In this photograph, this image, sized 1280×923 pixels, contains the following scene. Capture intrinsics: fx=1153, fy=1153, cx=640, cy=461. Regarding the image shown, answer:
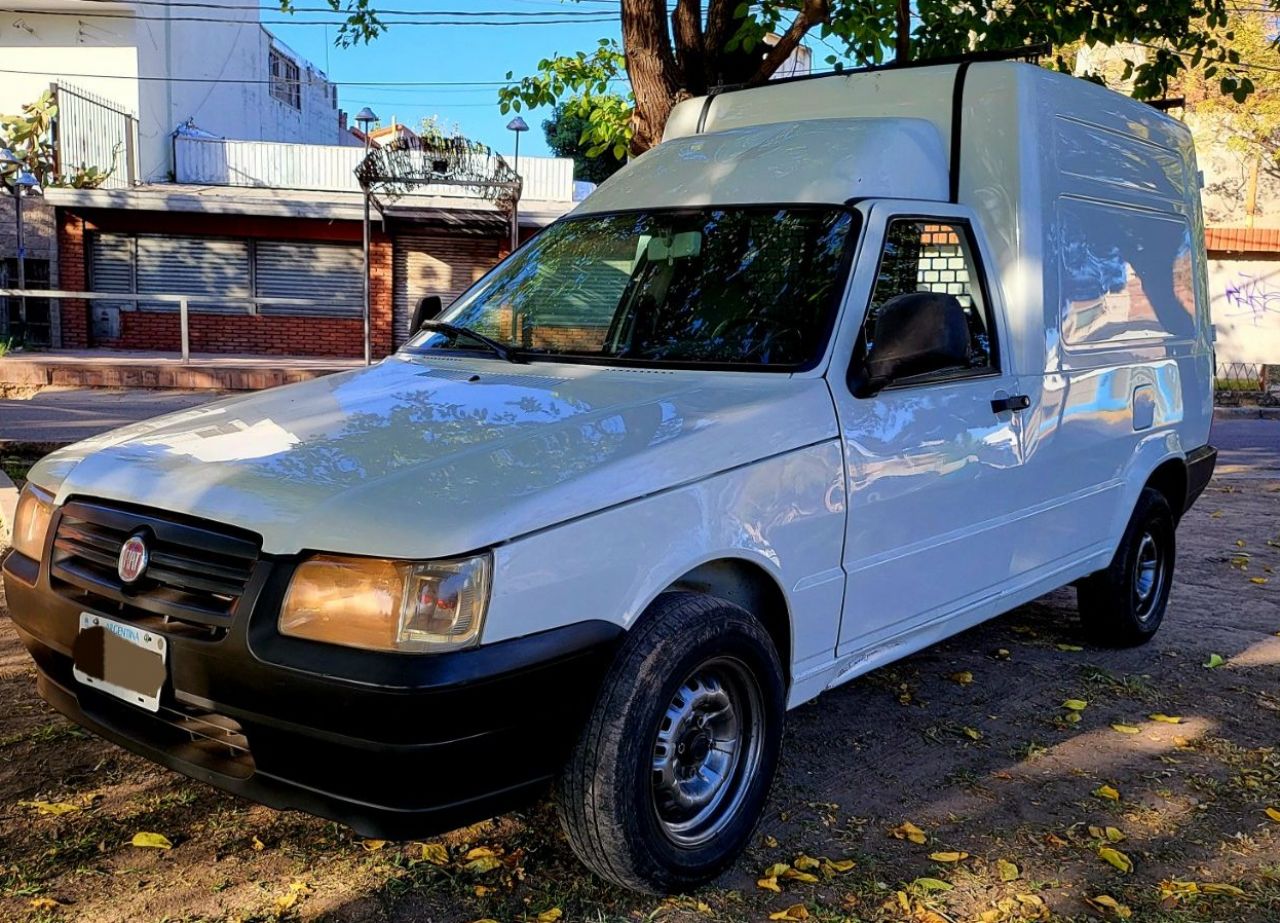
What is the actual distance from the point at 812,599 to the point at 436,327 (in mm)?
1768

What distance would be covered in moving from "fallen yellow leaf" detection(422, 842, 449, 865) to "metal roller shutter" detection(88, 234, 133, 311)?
72.6 feet

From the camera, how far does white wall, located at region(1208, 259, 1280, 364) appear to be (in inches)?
906

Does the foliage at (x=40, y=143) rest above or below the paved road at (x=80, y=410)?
above

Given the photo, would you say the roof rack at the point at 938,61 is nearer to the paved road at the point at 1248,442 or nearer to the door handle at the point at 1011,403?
the door handle at the point at 1011,403

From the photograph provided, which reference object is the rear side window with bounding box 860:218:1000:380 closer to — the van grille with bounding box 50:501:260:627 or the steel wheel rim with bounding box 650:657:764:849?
the steel wheel rim with bounding box 650:657:764:849

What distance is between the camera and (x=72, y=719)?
3.05 meters

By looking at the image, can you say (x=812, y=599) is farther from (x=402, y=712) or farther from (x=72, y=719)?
(x=72, y=719)

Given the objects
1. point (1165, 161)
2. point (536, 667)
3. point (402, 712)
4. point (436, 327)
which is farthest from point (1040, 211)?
point (402, 712)

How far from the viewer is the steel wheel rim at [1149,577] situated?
5465 millimetres

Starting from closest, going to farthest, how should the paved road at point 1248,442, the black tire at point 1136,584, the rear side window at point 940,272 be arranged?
the rear side window at point 940,272
the black tire at point 1136,584
the paved road at point 1248,442

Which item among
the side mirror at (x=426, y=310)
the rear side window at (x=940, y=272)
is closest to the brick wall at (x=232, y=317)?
the side mirror at (x=426, y=310)

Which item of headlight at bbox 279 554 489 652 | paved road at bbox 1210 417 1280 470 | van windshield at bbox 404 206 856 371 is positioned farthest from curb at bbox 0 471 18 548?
paved road at bbox 1210 417 1280 470

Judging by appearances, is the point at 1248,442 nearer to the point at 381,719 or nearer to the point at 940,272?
the point at 940,272

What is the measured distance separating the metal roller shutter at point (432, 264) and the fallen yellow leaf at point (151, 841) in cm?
2073
